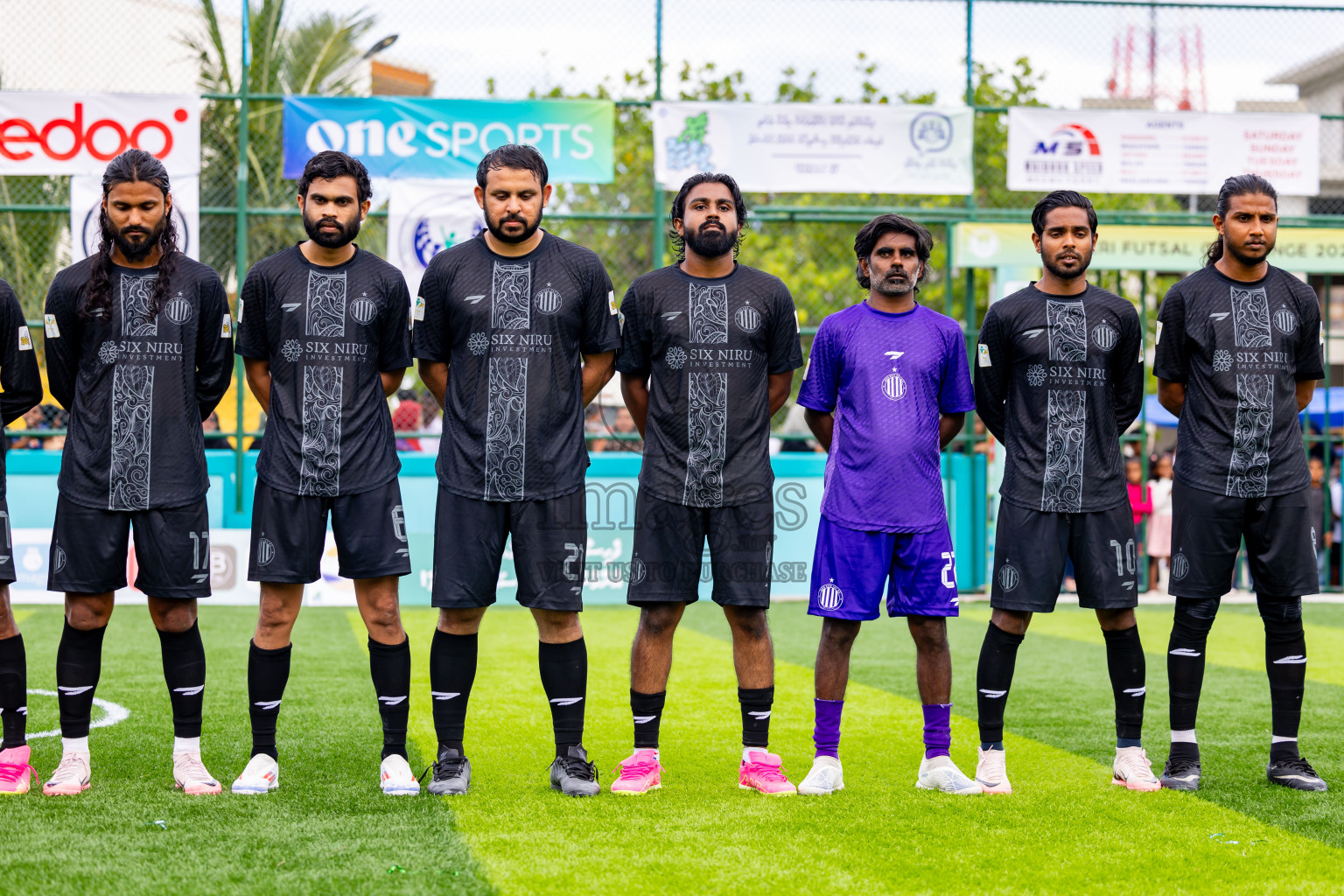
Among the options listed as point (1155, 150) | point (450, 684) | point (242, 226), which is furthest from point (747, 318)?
point (1155, 150)

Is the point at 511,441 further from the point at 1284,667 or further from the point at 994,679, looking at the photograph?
the point at 1284,667

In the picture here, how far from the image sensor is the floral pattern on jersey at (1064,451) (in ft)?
15.8

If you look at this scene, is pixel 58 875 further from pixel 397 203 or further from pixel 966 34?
pixel 966 34

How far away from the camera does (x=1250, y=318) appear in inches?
195

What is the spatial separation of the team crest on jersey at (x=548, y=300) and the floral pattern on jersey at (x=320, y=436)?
0.72m

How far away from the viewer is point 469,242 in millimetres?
4766

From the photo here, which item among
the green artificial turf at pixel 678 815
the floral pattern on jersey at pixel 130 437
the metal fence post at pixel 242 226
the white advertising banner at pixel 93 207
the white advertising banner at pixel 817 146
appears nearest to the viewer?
the green artificial turf at pixel 678 815

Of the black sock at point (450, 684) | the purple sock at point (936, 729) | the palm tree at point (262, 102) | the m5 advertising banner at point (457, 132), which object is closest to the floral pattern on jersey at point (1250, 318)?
the purple sock at point (936, 729)

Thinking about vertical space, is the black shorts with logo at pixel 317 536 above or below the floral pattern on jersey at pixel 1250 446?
below

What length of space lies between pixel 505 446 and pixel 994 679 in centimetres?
189

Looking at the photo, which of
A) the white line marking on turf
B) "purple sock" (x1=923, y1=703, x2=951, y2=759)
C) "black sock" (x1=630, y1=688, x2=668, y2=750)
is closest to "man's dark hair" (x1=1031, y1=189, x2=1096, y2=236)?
"purple sock" (x1=923, y1=703, x2=951, y2=759)

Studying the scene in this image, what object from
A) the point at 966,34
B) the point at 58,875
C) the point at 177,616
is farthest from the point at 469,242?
the point at 966,34

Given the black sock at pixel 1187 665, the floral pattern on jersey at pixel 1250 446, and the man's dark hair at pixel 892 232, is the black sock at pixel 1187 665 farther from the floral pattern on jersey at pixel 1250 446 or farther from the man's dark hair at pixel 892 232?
the man's dark hair at pixel 892 232

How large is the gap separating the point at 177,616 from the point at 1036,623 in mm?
7647
